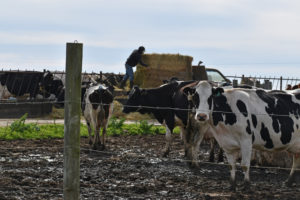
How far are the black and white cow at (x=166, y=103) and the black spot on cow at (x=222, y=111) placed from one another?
3789 millimetres

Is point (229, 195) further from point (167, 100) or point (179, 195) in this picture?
point (167, 100)

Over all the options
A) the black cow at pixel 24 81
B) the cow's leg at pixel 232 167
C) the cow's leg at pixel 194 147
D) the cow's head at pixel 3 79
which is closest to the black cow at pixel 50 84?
the black cow at pixel 24 81

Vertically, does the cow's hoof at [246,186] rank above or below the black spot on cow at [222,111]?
below

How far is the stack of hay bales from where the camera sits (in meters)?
25.8

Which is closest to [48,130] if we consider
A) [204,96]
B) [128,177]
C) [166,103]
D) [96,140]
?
[96,140]

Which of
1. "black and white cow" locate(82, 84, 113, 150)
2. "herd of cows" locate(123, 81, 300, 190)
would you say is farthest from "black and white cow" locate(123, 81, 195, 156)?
"herd of cows" locate(123, 81, 300, 190)

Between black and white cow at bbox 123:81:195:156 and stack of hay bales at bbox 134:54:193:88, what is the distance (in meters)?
10.1

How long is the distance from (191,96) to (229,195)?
1970 mm

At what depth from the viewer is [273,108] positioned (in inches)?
396

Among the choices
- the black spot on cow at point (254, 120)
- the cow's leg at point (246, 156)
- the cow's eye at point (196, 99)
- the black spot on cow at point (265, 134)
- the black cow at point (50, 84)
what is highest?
the black cow at point (50, 84)

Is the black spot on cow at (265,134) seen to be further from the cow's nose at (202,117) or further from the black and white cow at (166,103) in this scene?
the black and white cow at (166,103)

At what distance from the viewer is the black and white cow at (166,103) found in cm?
1395

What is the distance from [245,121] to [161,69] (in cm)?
1642

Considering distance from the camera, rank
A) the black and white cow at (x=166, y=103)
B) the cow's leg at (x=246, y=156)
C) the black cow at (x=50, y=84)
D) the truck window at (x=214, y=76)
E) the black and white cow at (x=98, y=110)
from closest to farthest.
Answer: the cow's leg at (x=246, y=156)
the black and white cow at (x=166, y=103)
the black and white cow at (x=98, y=110)
the black cow at (x=50, y=84)
the truck window at (x=214, y=76)
